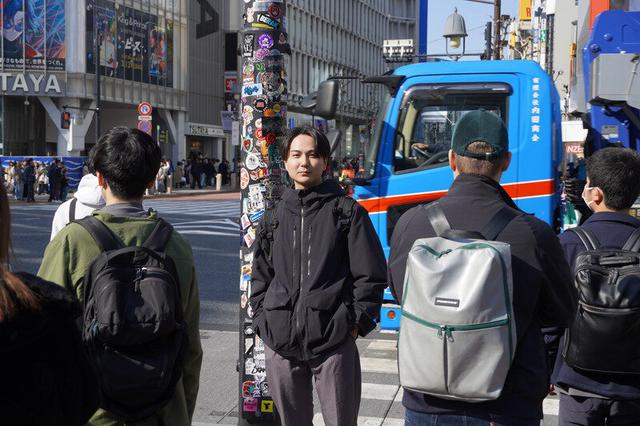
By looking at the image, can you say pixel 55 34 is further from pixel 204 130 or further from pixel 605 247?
pixel 605 247

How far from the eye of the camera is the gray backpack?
278 centimetres

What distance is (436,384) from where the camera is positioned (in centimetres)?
288

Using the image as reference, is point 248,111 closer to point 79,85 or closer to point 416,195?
point 416,195

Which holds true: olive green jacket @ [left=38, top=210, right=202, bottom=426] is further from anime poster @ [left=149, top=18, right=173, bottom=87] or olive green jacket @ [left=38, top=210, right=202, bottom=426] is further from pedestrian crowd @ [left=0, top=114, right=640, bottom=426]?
anime poster @ [left=149, top=18, right=173, bottom=87]

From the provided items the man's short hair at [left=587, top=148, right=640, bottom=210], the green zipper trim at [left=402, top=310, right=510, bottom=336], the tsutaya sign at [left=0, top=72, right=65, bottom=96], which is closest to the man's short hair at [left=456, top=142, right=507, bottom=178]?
the green zipper trim at [left=402, top=310, right=510, bottom=336]

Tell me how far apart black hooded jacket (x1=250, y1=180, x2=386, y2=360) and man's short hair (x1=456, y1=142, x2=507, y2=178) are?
3.71 feet

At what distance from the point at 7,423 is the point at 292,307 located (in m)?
2.10

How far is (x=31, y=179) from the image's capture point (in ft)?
113

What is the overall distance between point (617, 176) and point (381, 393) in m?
3.89

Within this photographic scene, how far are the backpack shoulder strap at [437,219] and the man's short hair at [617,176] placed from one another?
1.15 metres

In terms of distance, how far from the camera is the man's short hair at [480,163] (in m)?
3.08

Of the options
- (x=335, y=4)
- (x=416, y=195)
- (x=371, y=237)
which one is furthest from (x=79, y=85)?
(x=371, y=237)

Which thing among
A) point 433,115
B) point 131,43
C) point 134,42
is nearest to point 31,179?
point 131,43

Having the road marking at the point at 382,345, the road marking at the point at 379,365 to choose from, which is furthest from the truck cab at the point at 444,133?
the road marking at the point at 382,345
